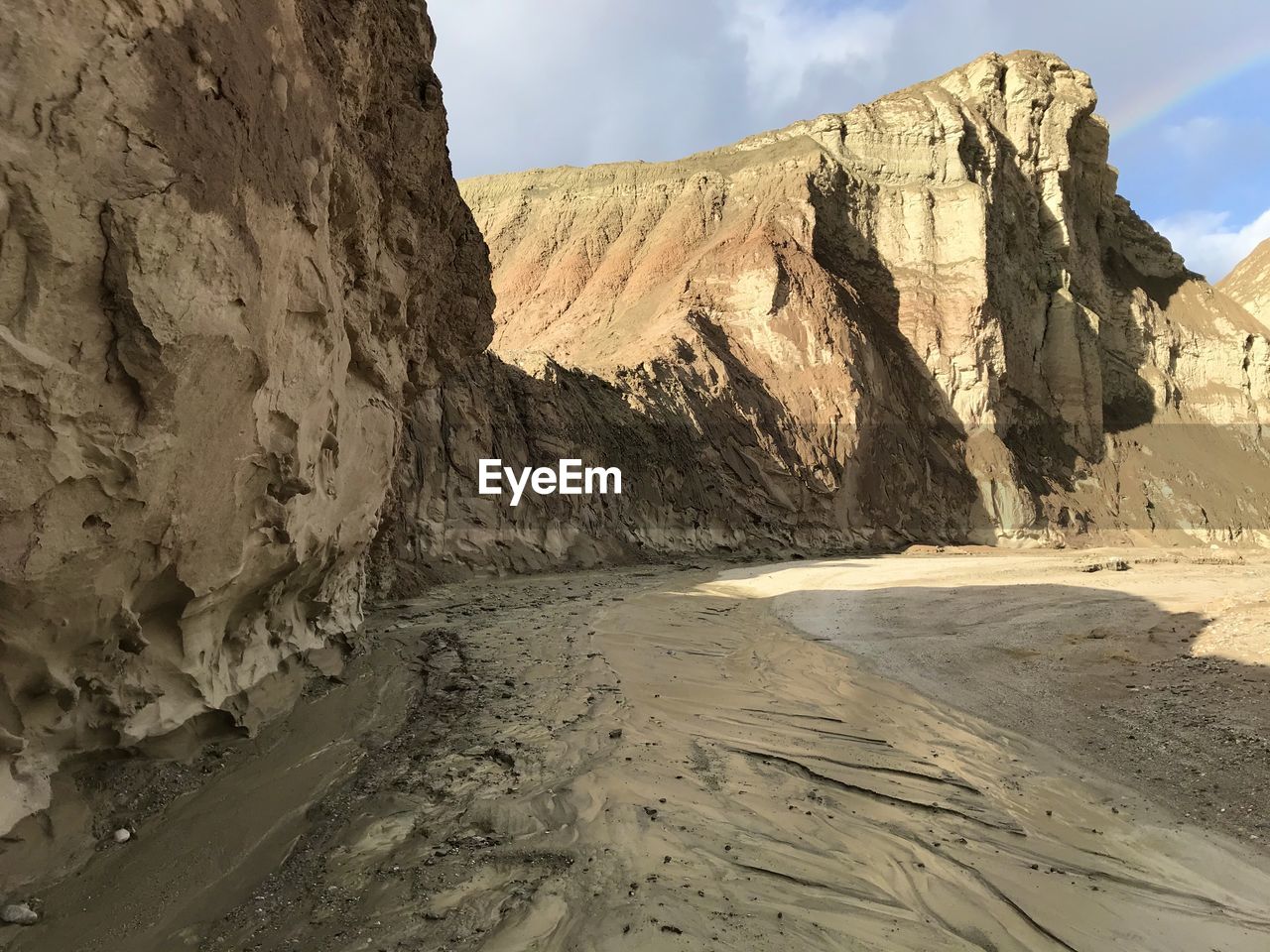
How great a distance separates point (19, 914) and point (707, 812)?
3100 mm

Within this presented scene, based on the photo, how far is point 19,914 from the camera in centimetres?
271

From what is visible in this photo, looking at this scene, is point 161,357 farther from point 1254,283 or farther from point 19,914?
point 1254,283

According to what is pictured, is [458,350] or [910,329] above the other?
[910,329]

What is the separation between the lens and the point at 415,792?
3994 mm

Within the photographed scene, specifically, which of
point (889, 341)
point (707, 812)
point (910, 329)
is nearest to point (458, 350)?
point (707, 812)

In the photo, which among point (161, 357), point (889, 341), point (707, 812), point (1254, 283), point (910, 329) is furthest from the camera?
point (1254, 283)

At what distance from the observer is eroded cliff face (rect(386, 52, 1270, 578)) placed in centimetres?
2272

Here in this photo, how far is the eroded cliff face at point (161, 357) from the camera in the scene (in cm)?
270

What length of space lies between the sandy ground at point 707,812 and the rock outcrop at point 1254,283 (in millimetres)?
45953

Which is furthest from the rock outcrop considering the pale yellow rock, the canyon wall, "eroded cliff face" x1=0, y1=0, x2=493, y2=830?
"eroded cliff face" x1=0, y1=0, x2=493, y2=830

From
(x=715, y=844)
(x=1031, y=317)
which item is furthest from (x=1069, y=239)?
(x=715, y=844)

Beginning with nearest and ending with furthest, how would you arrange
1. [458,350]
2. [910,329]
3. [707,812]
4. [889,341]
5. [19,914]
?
[19,914]
[707,812]
[458,350]
[889,341]
[910,329]

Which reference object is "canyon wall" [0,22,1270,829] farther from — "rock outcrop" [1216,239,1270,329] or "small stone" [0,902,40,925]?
"rock outcrop" [1216,239,1270,329]

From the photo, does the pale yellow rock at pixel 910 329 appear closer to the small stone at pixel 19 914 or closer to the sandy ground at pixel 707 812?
the sandy ground at pixel 707 812
